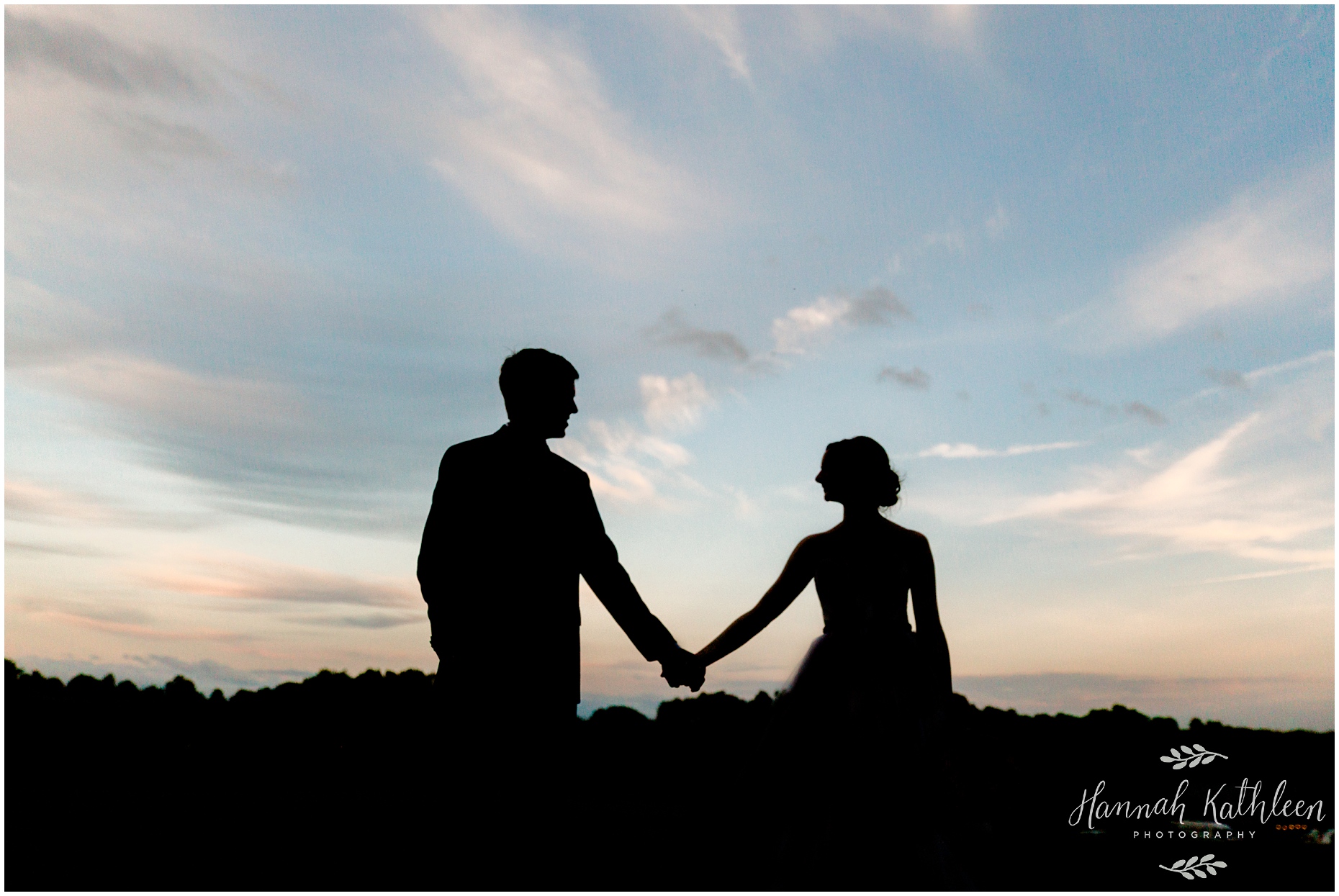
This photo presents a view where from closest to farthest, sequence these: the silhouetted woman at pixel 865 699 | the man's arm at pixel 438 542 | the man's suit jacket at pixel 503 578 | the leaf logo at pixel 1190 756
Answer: the man's suit jacket at pixel 503 578
the man's arm at pixel 438 542
the silhouetted woman at pixel 865 699
the leaf logo at pixel 1190 756

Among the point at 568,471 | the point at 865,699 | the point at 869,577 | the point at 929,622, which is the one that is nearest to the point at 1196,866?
the point at 929,622

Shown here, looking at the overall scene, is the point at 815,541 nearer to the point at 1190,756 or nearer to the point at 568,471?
the point at 568,471

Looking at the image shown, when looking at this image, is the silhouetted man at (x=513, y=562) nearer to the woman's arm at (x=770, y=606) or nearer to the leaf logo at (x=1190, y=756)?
the woman's arm at (x=770, y=606)

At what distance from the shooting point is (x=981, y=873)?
21.3 ft

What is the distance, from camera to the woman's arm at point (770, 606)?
284 inches

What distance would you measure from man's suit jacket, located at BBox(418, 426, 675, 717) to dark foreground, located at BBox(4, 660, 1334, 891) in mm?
323

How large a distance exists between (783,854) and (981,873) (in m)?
1.35

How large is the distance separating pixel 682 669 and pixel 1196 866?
14.3 ft

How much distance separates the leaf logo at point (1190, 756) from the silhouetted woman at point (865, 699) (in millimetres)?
4563

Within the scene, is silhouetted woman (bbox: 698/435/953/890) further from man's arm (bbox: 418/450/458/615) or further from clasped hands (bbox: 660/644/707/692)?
man's arm (bbox: 418/450/458/615)

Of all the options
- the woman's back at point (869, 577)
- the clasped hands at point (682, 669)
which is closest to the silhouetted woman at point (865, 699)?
the woman's back at point (869, 577)

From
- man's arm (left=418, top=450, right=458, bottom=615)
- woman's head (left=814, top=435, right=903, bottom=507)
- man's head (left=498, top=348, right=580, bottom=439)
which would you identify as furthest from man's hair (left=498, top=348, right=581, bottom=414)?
woman's head (left=814, top=435, right=903, bottom=507)

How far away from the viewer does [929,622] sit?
6.79 m

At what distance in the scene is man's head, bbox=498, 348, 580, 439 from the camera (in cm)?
612
